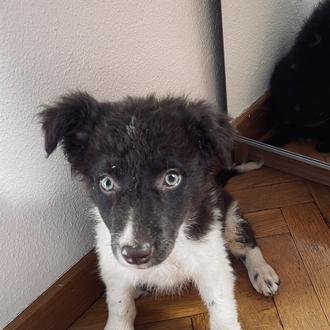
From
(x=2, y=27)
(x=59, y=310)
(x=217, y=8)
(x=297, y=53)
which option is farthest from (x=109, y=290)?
(x=297, y=53)

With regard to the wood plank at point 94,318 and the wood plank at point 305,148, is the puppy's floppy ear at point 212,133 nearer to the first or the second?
the wood plank at point 94,318

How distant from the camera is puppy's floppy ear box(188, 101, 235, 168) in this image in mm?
1337

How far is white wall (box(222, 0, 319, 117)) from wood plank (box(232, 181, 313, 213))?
442 mm

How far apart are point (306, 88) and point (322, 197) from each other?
0.62 metres

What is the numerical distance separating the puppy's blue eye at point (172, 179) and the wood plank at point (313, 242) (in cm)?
93

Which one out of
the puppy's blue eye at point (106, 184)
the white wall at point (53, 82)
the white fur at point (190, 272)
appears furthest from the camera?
the white fur at point (190, 272)

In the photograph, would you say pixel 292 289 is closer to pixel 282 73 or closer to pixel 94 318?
pixel 94 318

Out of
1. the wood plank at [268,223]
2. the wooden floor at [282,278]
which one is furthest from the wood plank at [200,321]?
the wood plank at [268,223]

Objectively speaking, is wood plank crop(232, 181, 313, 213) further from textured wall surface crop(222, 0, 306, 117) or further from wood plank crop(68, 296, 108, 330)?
wood plank crop(68, 296, 108, 330)

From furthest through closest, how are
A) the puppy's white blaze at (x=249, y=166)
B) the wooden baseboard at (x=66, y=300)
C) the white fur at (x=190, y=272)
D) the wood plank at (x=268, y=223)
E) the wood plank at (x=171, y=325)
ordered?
the puppy's white blaze at (x=249, y=166) → the wood plank at (x=268, y=223) → the wood plank at (x=171, y=325) → the wooden baseboard at (x=66, y=300) → the white fur at (x=190, y=272)

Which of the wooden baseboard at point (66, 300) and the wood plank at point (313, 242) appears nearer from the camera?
the wooden baseboard at point (66, 300)

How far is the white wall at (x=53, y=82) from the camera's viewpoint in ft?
4.85

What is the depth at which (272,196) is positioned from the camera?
8.14 feet

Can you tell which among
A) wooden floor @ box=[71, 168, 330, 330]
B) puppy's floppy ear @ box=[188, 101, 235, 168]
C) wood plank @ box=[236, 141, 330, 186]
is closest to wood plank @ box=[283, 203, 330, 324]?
wooden floor @ box=[71, 168, 330, 330]
